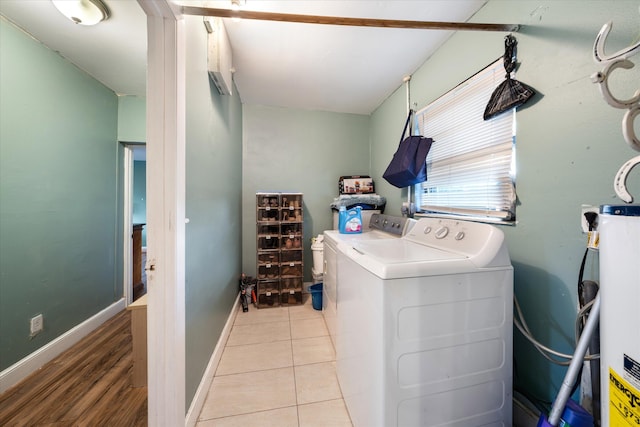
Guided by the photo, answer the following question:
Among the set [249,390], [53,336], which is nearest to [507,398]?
[249,390]

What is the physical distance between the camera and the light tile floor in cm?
121

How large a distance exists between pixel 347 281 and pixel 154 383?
1.01m

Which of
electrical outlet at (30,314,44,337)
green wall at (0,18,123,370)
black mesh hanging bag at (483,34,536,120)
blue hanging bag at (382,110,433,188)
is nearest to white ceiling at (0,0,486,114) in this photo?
green wall at (0,18,123,370)

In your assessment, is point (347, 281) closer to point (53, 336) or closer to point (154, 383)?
point (154, 383)

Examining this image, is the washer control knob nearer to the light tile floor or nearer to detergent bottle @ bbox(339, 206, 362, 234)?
detergent bottle @ bbox(339, 206, 362, 234)

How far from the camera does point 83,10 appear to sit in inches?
51.8

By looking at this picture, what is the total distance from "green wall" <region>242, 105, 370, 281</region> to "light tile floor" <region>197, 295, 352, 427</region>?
3.38 feet

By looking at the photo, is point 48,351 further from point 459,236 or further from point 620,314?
point 620,314

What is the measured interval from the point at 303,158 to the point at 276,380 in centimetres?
240

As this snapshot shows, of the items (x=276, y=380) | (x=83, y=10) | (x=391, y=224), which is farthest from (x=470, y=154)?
(x=83, y=10)

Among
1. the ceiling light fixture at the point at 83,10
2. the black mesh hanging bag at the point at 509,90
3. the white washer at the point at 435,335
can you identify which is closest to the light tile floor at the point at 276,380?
the white washer at the point at 435,335

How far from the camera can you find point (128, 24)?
1.46m

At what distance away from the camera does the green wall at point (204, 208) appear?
1.14 metres

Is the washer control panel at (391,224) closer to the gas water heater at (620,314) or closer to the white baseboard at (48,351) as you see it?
the gas water heater at (620,314)
